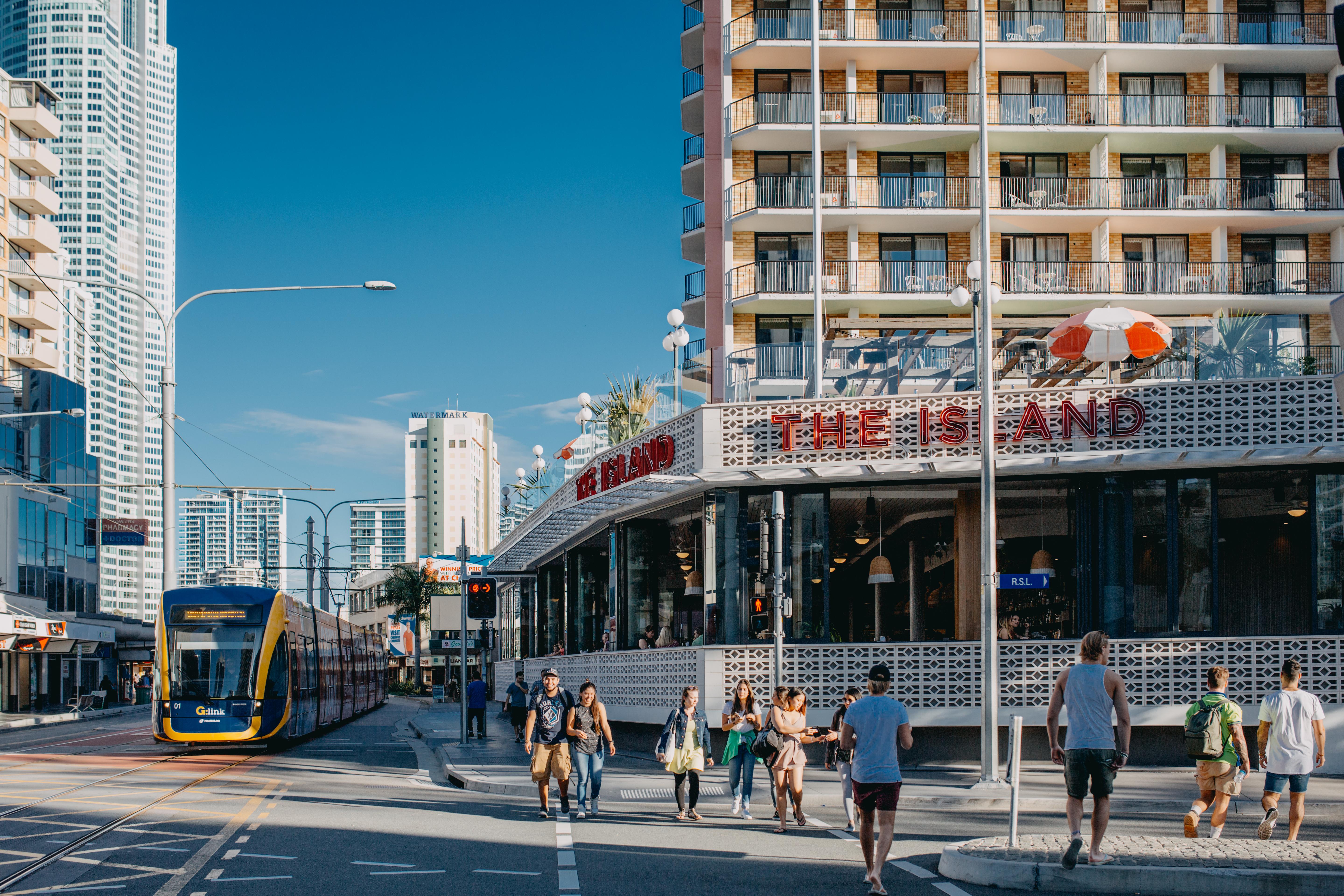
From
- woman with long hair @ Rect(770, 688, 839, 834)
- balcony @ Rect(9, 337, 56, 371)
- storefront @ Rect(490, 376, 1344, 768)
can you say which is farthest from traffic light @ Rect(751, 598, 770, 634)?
balcony @ Rect(9, 337, 56, 371)

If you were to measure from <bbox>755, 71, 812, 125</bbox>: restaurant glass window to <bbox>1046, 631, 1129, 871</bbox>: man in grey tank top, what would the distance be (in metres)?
31.6

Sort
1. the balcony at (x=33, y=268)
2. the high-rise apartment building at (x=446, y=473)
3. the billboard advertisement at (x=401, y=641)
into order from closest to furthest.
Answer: the balcony at (x=33, y=268)
the billboard advertisement at (x=401, y=641)
the high-rise apartment building at (x=446, y=473)

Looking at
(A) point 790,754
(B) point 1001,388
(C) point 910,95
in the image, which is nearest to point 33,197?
(C) point 910,95

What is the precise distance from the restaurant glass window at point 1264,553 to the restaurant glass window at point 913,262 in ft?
67.1

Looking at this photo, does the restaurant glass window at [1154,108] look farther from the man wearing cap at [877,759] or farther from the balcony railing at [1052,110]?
the man wearing cap at [877,759]

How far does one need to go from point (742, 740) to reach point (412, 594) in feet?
286

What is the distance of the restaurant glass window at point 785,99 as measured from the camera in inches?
1590

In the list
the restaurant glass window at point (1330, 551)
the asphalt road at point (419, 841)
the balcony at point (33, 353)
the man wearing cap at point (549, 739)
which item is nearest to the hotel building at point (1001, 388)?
the restaurant glass window at point (1330, 551)

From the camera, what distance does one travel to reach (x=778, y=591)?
20.5m

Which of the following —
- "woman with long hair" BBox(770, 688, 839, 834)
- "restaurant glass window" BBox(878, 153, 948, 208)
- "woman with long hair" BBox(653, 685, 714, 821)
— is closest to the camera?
"woman with long hair" BBox(770, 688, 839, 834)

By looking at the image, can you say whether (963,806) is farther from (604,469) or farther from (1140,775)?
(604,469)

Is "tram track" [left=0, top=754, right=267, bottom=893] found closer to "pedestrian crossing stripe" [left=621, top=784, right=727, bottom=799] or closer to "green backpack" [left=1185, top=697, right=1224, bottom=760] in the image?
"pedestrian crossing stripe" [left=621, top=784, right=727, bottom=799]

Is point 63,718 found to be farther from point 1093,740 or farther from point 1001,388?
point 1093,740

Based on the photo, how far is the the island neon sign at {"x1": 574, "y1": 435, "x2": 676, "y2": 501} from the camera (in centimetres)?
2358
